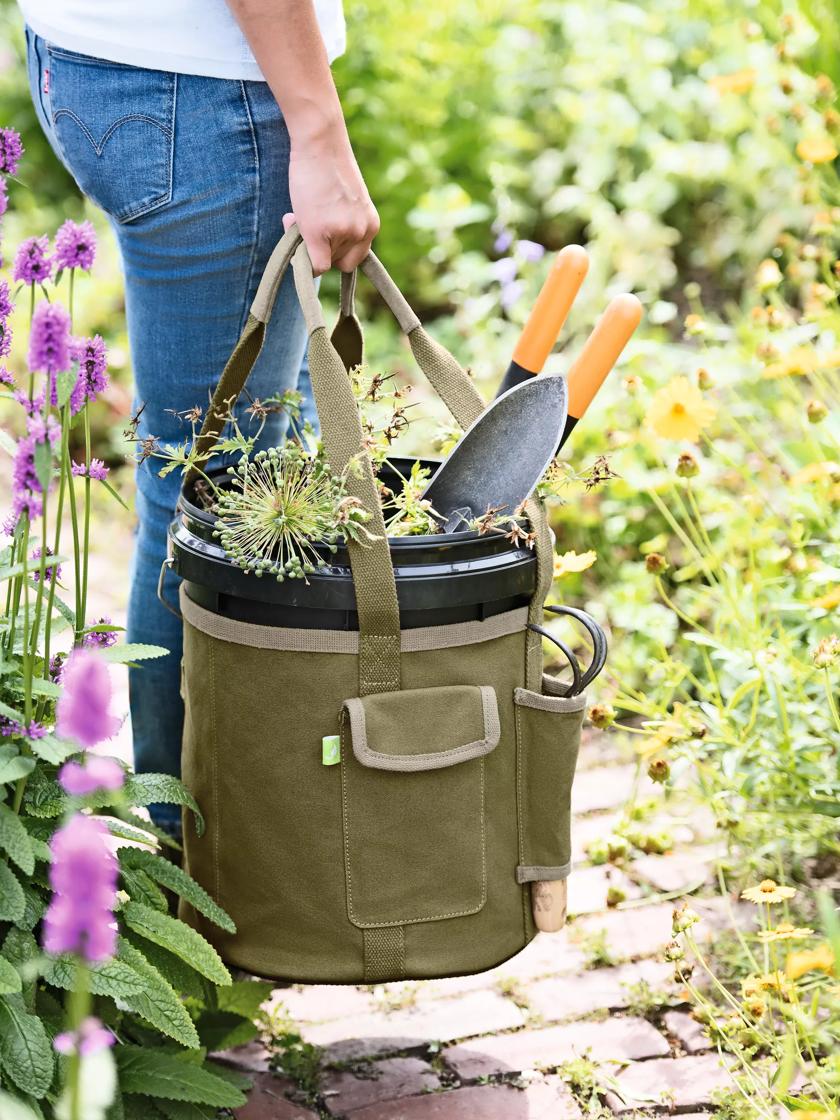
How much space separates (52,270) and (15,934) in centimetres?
73

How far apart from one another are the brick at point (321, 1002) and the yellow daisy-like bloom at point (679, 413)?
1037 mm

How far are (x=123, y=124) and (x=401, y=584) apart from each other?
0.69 metres

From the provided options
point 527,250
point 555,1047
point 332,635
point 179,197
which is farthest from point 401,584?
point 527,250

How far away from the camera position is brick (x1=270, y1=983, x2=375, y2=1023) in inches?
75.8

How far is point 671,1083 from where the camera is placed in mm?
1743

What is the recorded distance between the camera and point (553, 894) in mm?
1645

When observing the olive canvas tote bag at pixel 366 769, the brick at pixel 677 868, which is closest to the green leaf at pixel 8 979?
the olive canvas tote bag at pixel 366 769

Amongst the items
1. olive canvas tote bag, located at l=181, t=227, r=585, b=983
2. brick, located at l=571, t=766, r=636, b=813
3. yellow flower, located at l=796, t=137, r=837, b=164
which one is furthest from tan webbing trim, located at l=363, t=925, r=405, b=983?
yellow flower, located at l=796, t=137, r=837, b=164

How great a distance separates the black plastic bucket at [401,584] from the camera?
147cm

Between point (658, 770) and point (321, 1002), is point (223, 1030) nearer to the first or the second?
point (321, 1002)

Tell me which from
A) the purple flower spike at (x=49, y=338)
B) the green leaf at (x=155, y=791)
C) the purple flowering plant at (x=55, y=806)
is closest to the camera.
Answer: the purple flower spike at (x=49, y=338)

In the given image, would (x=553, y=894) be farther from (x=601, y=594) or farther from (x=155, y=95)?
(x=601, y=594)

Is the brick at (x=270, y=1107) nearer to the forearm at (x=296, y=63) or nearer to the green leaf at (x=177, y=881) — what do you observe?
the green leaf at (x=177, y=881)

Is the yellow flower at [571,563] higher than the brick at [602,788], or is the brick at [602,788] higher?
the yellow flower at [571,563]
